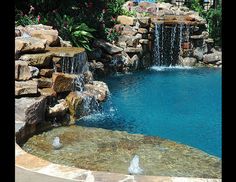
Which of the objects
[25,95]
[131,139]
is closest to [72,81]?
[25,95]

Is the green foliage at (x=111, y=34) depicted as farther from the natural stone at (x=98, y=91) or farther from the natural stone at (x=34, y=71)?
the natural stone at (x=34, y=71)

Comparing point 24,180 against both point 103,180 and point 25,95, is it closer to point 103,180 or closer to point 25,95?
point 103,180

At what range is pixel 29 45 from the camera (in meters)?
9.67

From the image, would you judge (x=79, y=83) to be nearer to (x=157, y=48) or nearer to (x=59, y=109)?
(x=59, y=109)

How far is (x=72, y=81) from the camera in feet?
31.9

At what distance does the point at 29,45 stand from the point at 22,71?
1.20 metres

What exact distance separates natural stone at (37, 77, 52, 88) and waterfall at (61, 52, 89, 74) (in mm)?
1022

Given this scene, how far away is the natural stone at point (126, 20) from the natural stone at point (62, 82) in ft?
31.1

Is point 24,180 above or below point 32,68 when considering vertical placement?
below

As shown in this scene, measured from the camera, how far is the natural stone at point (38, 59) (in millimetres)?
9391

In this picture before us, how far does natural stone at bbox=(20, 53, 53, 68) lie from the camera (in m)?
9.39

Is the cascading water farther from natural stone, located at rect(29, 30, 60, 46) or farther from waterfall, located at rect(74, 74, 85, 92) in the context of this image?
waterfall, located at rect(74, 74, 85, 92)
